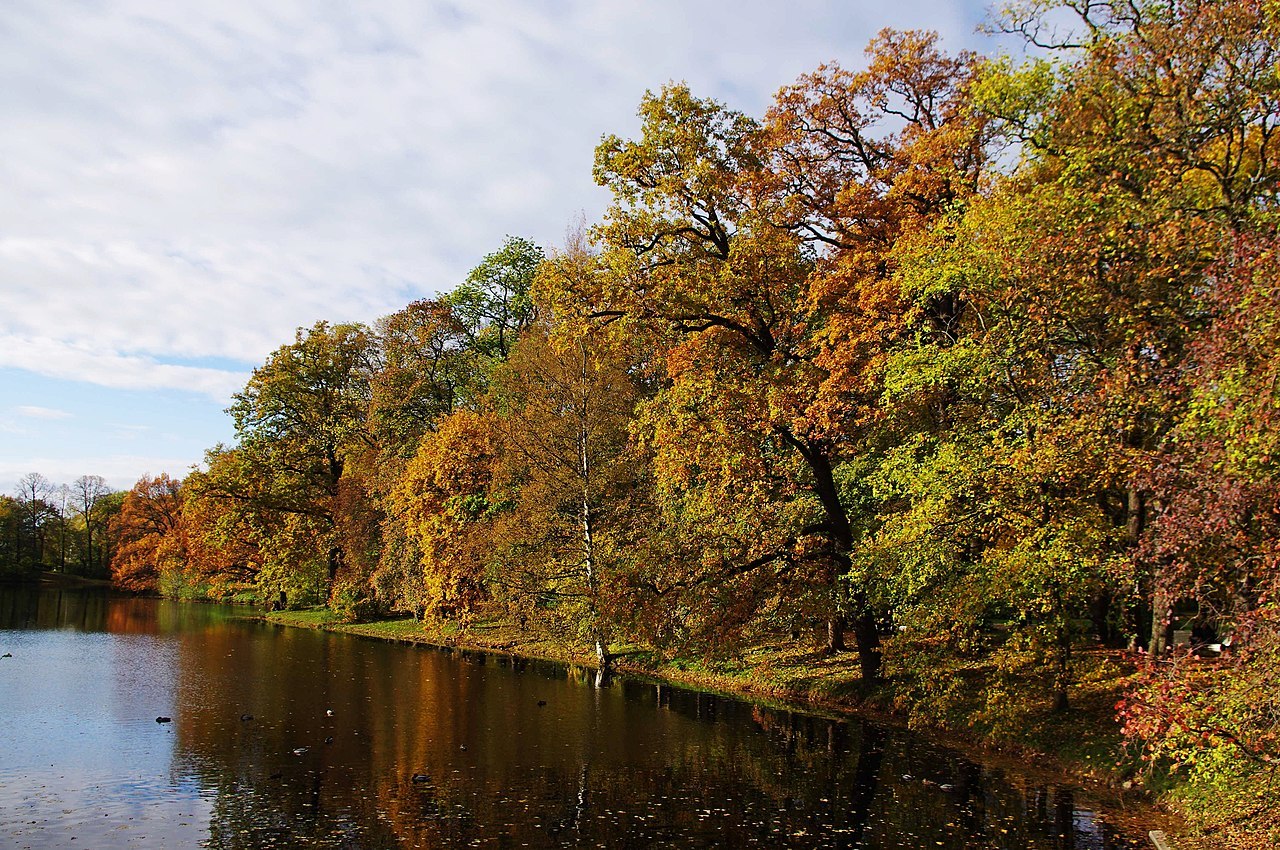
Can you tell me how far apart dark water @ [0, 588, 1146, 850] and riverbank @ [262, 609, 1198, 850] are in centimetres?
99

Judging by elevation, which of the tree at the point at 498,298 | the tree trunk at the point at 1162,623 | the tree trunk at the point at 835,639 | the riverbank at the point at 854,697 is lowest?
the riverbank at the point at 854,697

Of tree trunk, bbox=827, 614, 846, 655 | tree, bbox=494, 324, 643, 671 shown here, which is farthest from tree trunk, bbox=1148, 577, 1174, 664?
tree, bbox=494, 324, 643, 671

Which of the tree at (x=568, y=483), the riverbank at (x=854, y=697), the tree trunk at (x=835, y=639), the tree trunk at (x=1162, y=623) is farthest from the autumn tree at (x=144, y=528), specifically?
the tree trunk at (x=1162, y=623)

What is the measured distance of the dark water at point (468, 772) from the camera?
12.5 metres

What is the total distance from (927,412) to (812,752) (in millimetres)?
8533

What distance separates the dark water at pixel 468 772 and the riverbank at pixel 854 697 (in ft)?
3.24

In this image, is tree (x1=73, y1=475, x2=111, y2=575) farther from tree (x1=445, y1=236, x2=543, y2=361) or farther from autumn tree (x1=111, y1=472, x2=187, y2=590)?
tree (x1=445, y1=236, x2=543, y2=361)

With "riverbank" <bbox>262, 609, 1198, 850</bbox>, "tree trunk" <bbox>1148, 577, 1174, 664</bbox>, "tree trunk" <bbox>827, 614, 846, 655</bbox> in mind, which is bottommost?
"riverbank" <bbox>262, 609, 1198, 850</bbox>

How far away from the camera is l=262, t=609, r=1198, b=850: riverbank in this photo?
15.2 m

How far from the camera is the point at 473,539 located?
3431cm

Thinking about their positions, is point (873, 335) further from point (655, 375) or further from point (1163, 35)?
point (655, 375)

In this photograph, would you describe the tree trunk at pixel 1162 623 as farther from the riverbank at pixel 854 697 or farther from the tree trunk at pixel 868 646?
the tree trunk at pixel 868 646

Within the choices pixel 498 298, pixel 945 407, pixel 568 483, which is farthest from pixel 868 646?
pixel 498 298

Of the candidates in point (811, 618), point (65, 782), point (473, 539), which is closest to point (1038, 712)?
point (811, 618)
